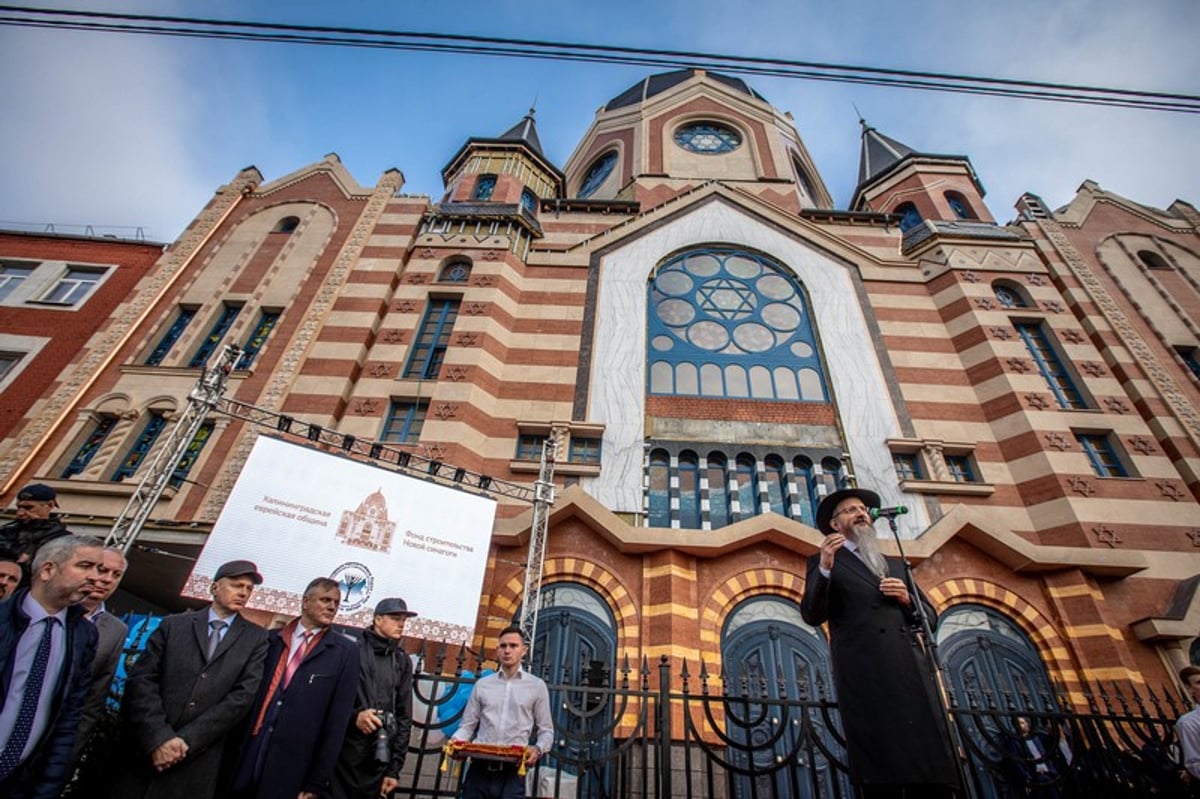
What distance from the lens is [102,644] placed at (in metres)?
3.46

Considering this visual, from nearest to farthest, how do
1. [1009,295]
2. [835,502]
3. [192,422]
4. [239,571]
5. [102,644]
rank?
1. [102,644]
2. [239,571]
3. [835,502]
4. [192,422]
5. [1009,295]

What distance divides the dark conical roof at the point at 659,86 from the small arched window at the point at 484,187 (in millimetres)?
10369

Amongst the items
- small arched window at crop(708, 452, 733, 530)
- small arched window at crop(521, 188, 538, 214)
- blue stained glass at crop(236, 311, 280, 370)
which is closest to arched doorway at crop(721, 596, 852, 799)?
small arched window at crop(708, 452, 733, 530)

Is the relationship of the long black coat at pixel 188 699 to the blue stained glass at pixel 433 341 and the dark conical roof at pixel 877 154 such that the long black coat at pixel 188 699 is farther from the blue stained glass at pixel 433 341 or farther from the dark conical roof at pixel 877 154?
the dark conical roof at pixel 877 154

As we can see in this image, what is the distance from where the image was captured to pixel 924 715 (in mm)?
3375

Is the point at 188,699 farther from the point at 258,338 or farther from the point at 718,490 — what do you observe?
the point at 258,338

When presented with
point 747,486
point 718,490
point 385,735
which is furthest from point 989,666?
point 385,735

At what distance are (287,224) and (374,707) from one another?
17.7 metres

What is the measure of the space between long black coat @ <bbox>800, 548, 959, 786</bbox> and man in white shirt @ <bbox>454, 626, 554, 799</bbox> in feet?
7.84

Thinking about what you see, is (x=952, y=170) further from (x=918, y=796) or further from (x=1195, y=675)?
(x=918, y=796)

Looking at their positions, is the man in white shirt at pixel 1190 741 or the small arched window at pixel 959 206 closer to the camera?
the man in white shirt at pixel 1190 741

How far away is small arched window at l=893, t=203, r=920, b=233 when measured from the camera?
770 inches

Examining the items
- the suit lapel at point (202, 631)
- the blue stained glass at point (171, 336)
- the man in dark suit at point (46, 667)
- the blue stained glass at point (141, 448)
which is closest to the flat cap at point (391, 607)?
the suit lapel at point (202, 631)

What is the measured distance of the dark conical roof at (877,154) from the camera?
72.9ft
